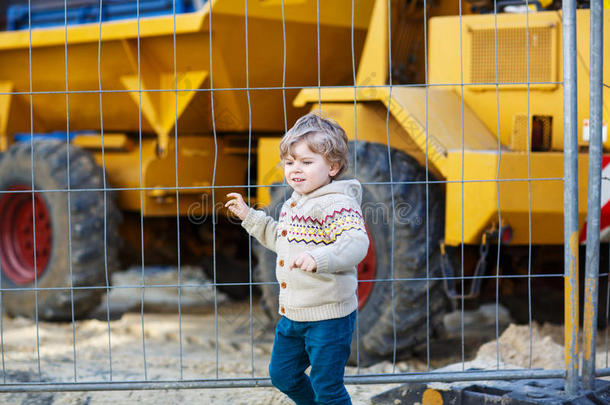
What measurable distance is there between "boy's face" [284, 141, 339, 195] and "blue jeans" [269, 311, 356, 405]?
45 centimetres

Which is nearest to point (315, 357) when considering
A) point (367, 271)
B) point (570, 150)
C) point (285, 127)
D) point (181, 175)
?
point (570, 150)

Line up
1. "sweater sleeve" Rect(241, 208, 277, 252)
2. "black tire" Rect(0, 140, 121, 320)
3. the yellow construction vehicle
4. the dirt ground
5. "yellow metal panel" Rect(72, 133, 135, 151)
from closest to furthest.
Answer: "sweater sleeve" Rect(241, 208, 277, 252)
the dirt ground
the yellow construction vehicle
"black tire" Rect(0, 140, 121, 320)
"yellow metal panel" Rect(72, 133, 135, 151)

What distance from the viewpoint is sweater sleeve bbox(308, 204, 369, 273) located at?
242 cm

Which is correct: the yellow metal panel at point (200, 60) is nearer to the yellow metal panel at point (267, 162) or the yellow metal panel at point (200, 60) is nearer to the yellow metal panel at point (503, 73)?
the yellow metal panel at point (267, 162)

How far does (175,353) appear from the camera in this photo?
5.25m

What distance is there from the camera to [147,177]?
20.3 ft

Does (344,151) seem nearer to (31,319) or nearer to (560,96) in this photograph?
(560,96)

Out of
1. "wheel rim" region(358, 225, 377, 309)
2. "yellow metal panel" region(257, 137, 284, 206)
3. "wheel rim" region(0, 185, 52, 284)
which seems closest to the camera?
"wheel rim" region(358, 225, 377, 309)

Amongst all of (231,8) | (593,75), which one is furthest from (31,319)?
(593,75)

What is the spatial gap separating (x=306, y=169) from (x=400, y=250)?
1800 mm

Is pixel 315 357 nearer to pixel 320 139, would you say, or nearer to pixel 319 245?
pixel 319 245

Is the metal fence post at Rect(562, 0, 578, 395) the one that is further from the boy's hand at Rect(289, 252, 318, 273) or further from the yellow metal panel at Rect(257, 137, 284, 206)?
the yellow metal panel at Rect(257, 137, 284, 206)

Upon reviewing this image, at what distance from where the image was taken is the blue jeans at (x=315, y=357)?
8.54ft

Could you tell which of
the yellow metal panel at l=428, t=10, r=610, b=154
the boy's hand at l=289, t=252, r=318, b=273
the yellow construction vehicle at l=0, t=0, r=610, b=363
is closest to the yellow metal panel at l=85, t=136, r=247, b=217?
the yellow construction vehicle at l=0, t=0, r=610, b=363
